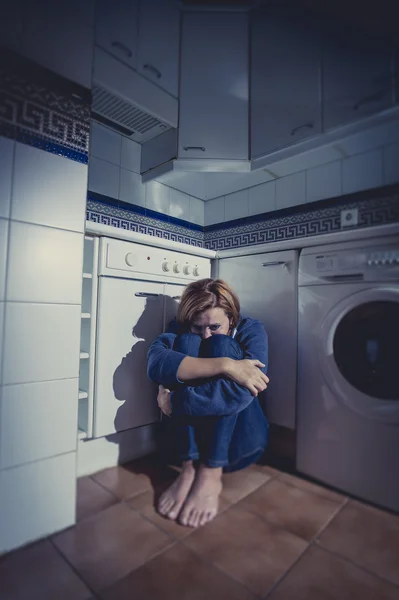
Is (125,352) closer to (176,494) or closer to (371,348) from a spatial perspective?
(176,494)

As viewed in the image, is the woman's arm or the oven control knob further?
the oven control knob

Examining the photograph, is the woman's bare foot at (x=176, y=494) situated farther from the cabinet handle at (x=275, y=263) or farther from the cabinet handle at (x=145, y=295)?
the cabinet handle at (x=275, y=263)

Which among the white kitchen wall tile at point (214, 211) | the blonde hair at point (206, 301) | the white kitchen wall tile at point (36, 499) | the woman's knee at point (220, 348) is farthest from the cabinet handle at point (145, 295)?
the white kitchen wall tile at point (214, 211)

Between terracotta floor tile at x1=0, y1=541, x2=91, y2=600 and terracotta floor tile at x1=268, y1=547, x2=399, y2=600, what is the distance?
354mm

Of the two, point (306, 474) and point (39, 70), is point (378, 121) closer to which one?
point (39, 70)

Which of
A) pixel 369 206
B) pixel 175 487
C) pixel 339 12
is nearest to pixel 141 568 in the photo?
pixel 175 487

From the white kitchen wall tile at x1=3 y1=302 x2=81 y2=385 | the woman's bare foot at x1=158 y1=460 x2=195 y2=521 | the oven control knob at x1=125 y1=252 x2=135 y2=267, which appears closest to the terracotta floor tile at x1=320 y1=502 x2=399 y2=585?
the woman's bare foot at x1=158 y1=460 x2=195 y2=521

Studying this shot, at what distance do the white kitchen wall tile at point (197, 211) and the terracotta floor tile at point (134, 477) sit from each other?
1276 mm

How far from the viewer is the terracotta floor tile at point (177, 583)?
20.9 inches

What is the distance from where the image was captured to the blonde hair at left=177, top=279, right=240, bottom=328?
921 mm

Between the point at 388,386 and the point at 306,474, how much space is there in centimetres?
38

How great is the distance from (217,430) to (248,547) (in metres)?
0.25

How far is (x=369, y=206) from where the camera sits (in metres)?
1.23

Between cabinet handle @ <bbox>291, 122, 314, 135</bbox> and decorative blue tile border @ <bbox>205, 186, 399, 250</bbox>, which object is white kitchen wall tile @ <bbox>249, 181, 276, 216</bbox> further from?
cabinet handle @ <bbox>291, 122, 314, 135</bbox>
